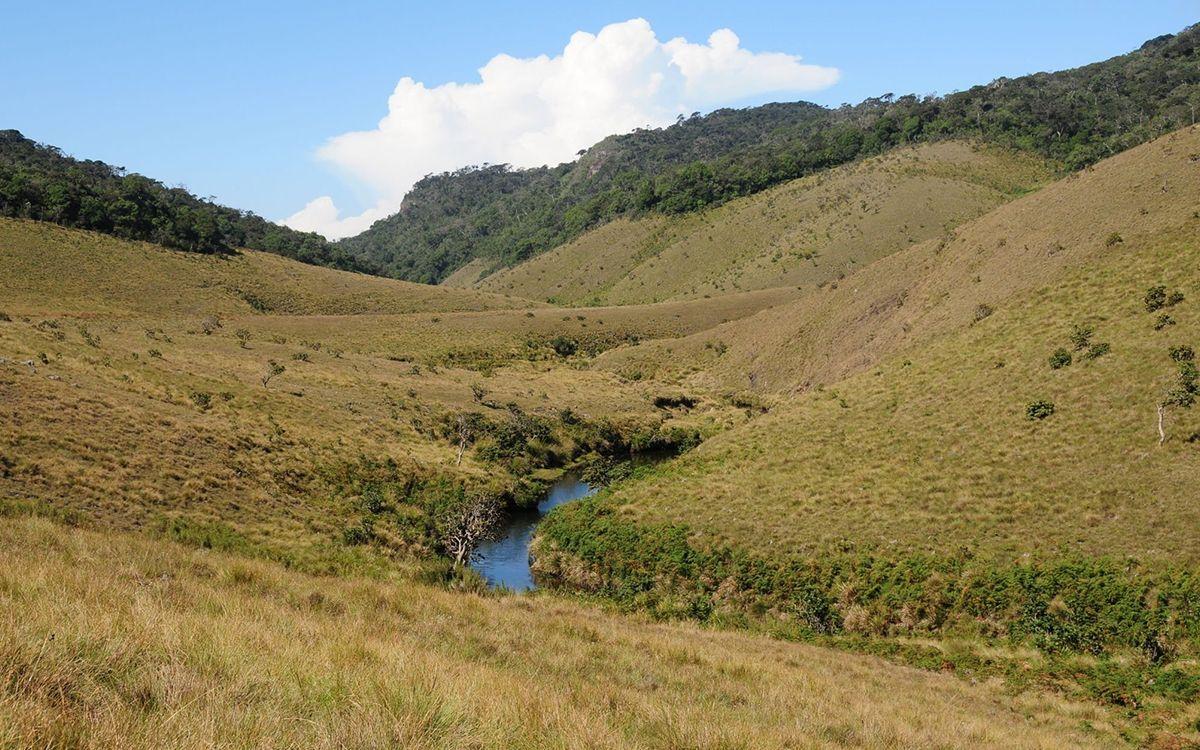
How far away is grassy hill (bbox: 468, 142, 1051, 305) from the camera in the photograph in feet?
405

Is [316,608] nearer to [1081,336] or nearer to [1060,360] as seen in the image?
[1060,360]

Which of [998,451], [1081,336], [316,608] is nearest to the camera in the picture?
[316,608]

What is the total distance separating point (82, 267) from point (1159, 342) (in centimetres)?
11579

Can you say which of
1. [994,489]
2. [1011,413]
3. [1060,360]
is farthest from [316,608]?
[1060,360]

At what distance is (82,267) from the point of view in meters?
97.1

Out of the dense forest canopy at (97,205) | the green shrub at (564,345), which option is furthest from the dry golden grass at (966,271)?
the dense forest canopy at (97,205)

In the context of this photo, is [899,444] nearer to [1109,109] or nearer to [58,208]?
[58,208]

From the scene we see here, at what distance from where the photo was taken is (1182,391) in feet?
91.5

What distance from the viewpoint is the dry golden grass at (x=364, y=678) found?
17.3 feet

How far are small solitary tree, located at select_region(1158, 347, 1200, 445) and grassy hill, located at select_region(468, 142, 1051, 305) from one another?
275 feet

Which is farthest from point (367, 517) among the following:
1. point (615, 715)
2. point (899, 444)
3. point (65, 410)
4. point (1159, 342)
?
point (1159, 342)

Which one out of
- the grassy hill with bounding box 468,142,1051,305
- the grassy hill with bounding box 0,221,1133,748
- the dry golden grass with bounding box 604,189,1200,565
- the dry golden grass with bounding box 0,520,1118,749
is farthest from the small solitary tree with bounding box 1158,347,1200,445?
the grassy hill with bounding box 468,142,1051,305

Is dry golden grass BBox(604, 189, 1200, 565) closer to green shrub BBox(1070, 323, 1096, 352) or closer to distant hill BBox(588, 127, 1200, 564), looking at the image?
distant hill BBox(588, 127, 1200, 564)

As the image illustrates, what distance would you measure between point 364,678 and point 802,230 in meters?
138
